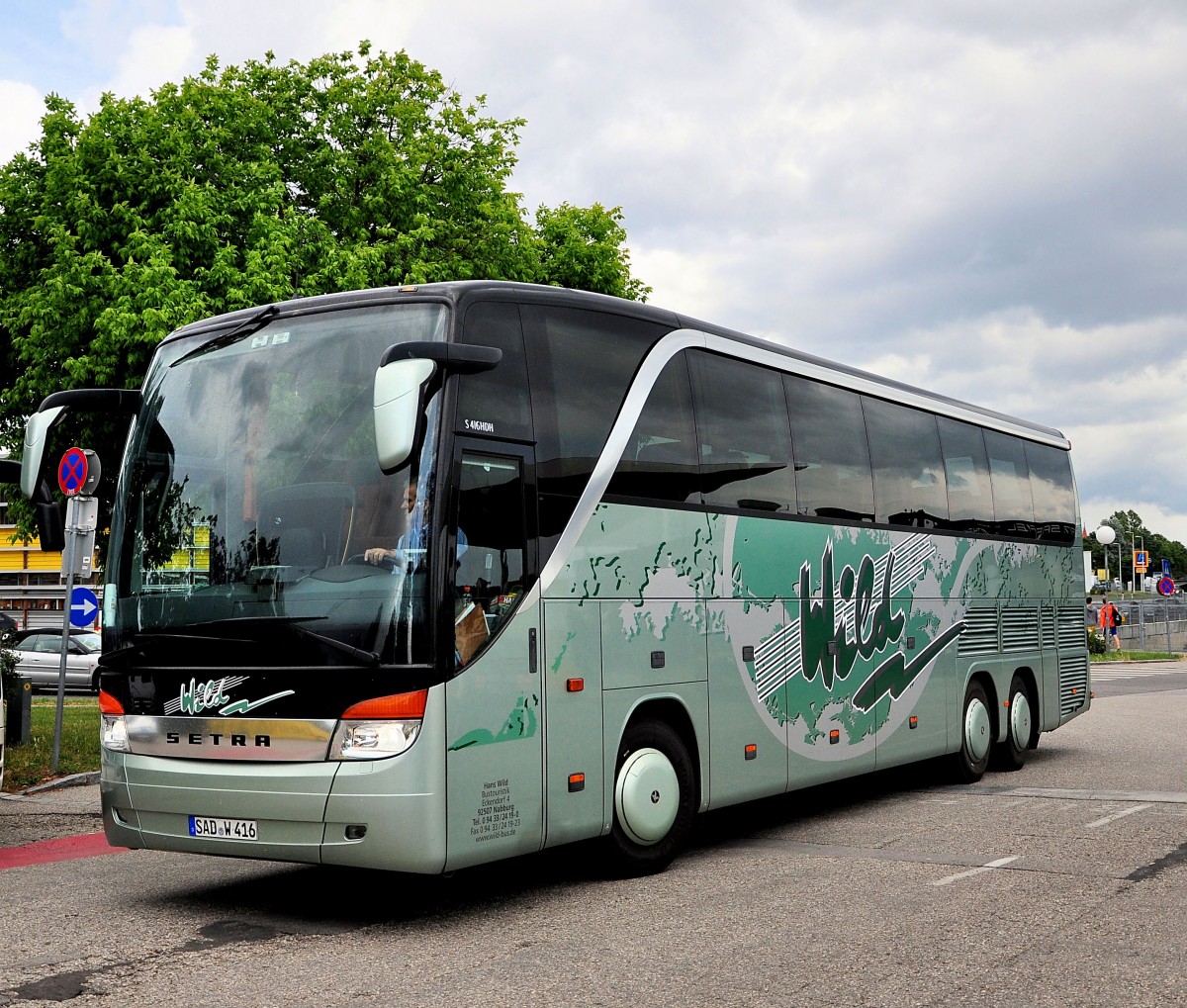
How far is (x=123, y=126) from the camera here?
2394 cm

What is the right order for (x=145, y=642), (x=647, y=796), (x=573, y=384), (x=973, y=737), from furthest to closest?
(x=973, y=737)
(x=647, y=796)
(x=573, y=384)
(x=145, y=642)

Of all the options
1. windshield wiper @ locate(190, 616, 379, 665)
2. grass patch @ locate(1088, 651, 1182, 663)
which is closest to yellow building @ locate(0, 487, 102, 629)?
grass patch @ locate(1088, 651, 1182, 663)

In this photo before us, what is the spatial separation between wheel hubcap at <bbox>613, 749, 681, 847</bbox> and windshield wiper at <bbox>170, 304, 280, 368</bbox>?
3398mm

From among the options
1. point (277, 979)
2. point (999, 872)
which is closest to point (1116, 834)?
point (999, 872)

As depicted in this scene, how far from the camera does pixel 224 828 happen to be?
23.3ft

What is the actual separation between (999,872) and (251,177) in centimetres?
2004

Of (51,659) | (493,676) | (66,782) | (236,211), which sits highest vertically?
(236,211)

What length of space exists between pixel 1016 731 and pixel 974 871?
20.0 ft

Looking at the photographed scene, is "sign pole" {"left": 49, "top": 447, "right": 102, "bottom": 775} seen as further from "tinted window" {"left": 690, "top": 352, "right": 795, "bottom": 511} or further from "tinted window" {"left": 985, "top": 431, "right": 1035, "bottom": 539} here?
"tinted window" {"left": 985, "top": 431, "right": 1035, "bottom": 539}

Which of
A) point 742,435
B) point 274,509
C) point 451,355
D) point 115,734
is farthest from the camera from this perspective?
point 742,435

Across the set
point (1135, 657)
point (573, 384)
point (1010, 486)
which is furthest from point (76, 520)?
point (1135, 657)

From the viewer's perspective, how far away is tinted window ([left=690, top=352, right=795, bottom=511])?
9.31 metres

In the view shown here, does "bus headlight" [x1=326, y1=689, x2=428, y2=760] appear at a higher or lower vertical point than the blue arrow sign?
lower

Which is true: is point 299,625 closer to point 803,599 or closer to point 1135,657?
point 803,599
